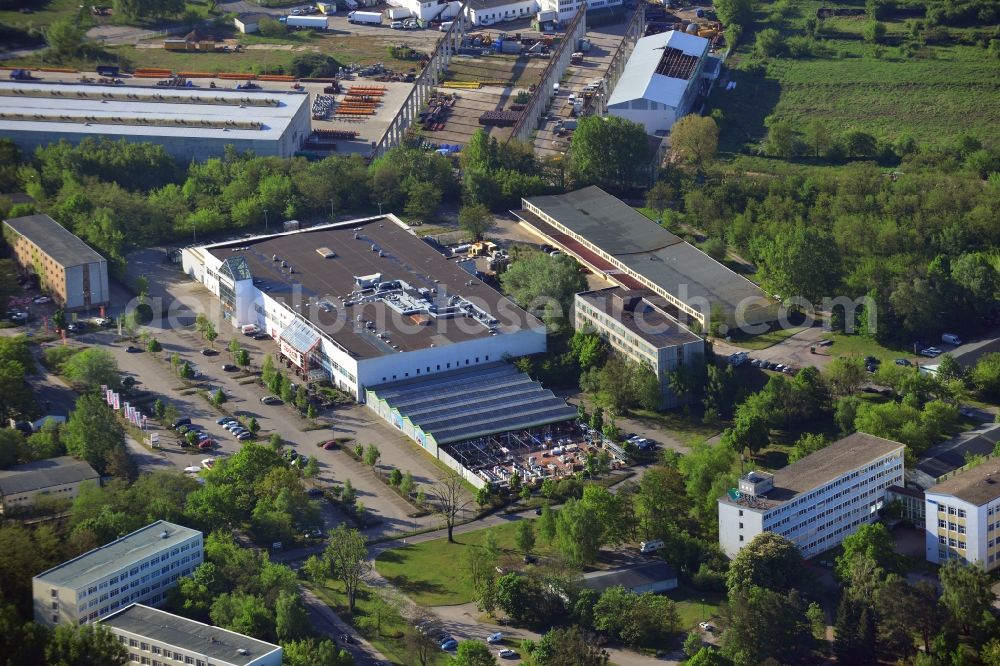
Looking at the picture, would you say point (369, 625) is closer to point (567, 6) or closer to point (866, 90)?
point (866, 90)

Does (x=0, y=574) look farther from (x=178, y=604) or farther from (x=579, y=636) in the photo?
(x=579, y=636)

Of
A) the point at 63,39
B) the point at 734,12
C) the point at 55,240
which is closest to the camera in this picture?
the point at 55,240

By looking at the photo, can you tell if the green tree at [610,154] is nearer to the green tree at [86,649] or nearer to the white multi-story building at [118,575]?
the white multi-story building at [118,575]

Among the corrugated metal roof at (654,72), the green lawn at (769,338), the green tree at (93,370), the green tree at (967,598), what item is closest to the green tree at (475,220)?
the green lawn at (769,338)

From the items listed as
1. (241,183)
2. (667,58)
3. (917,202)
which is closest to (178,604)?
(241,183)

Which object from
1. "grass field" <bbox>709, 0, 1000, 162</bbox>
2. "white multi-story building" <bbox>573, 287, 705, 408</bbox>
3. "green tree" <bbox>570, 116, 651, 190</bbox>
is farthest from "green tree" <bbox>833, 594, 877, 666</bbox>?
"grass field" <bbox>709, 0, 1000, 162</bbox>

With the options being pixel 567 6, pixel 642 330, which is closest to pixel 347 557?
pixel 642 330
